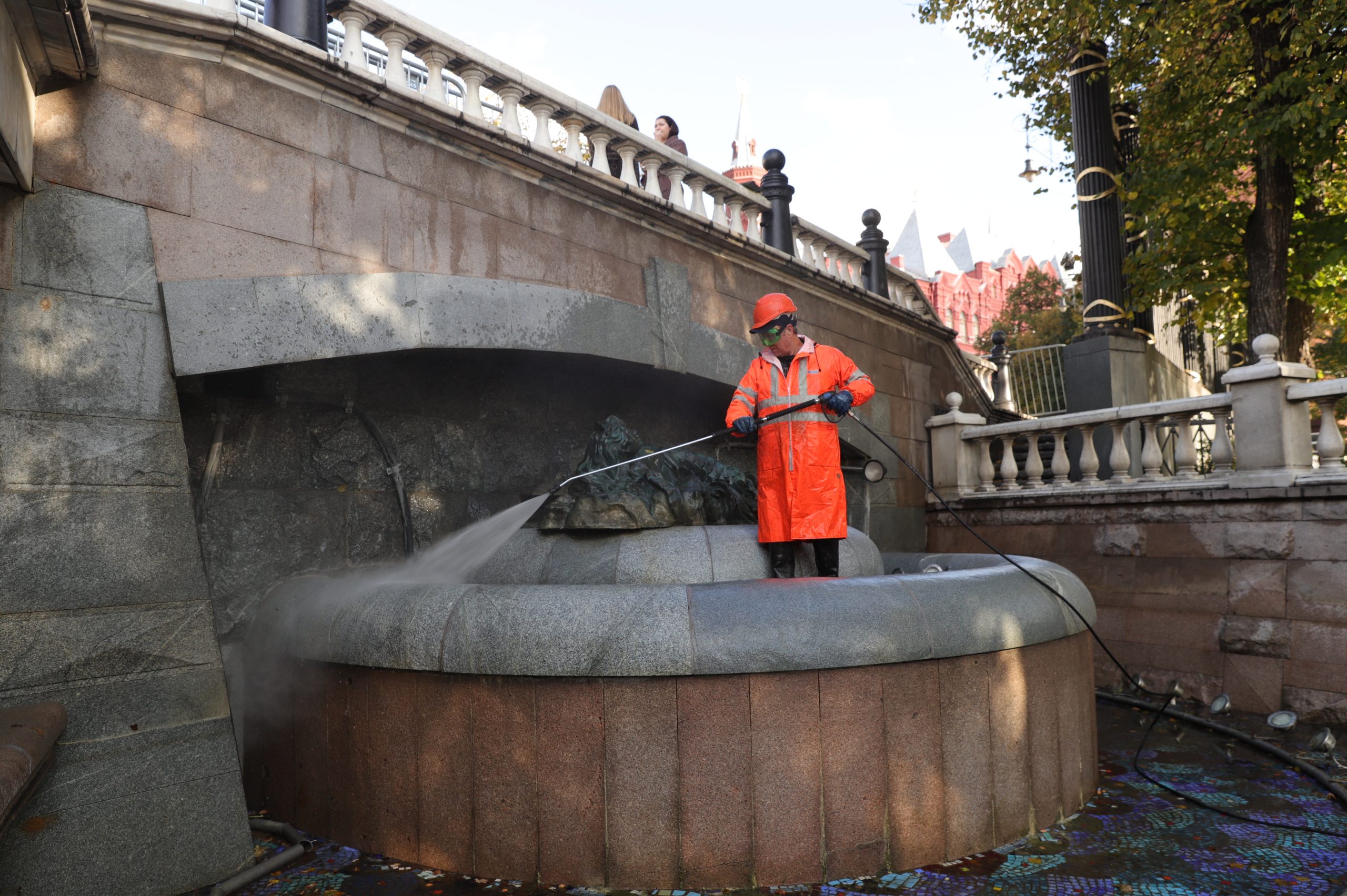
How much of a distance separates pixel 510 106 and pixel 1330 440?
23.0 ft

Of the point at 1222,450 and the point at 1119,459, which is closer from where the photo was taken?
the point at 1222,450

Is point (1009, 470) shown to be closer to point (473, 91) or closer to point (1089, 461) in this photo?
point (1089, 461)

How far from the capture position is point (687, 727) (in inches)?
154

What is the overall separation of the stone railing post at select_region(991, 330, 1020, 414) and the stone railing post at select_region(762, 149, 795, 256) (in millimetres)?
6319

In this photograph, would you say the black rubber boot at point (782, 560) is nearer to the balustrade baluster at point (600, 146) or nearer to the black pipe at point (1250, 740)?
the black pipe at point (1250, 740)

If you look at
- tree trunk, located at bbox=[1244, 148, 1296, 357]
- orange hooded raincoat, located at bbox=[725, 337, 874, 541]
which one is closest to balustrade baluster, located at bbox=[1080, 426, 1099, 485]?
tree trunk, located at bbox=[1244, 148, 1296, 357]

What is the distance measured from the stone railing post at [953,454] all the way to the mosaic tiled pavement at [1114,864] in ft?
19.0

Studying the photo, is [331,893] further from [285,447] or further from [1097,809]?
[1097,809]

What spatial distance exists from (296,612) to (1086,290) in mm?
11880

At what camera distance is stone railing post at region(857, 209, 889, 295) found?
39.0 feet

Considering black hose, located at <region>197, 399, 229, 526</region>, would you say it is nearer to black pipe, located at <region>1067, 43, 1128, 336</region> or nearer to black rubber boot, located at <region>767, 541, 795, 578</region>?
black rubber boot, located at <region>767, 541, 795, 578</region>

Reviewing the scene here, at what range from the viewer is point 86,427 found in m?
4.31

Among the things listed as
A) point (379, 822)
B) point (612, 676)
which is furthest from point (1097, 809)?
point (379, 822)

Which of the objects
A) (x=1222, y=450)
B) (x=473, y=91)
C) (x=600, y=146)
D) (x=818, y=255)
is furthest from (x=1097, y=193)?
(x=473, y=91)
